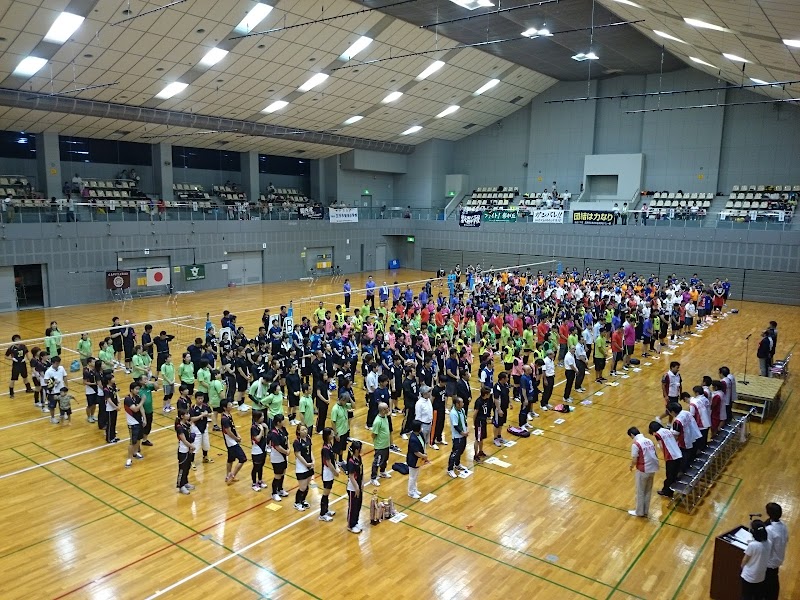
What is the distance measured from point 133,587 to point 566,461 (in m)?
7.45

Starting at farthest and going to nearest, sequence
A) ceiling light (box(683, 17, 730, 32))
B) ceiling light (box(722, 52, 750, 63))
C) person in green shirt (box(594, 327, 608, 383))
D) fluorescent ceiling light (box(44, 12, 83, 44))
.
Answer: fluorescent ceiling light (box(44, 12, 83, 44))
ceiling light (box(722, 52, 750, 63))
person in green shirt (box(594, 327, 608, 383))
ceiling light (box(683, 17, 730, 32))

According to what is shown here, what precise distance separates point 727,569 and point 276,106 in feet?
95.6

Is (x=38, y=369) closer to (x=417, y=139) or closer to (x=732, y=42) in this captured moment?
(x=732, y=42)

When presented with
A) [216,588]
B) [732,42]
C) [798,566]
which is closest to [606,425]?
[798,566]

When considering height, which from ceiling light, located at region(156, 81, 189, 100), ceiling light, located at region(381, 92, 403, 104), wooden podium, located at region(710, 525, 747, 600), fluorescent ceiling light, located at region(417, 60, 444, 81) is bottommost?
wooden podium, located at region(710, 525, 747, 600)

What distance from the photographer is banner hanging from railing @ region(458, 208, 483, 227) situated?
3928cm

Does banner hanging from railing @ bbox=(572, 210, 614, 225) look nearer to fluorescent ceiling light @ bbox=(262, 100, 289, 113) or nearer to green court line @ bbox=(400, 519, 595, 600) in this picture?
fluorescent ceiling light @ bbox=(262, 100, 289, 113)

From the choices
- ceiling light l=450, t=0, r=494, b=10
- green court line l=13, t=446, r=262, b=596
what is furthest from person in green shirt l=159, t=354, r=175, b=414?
ceiling light l=450, t=0, r=494, b=10

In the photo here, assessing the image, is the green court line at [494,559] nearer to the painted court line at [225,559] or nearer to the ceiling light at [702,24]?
the painted court line at [225,559]

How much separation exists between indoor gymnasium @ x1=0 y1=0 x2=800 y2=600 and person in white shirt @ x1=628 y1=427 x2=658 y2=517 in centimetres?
5

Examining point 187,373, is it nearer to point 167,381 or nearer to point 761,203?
point 167,381

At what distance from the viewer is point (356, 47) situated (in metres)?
25.7

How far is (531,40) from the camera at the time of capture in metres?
29.0

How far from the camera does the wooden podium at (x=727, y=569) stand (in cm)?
666
